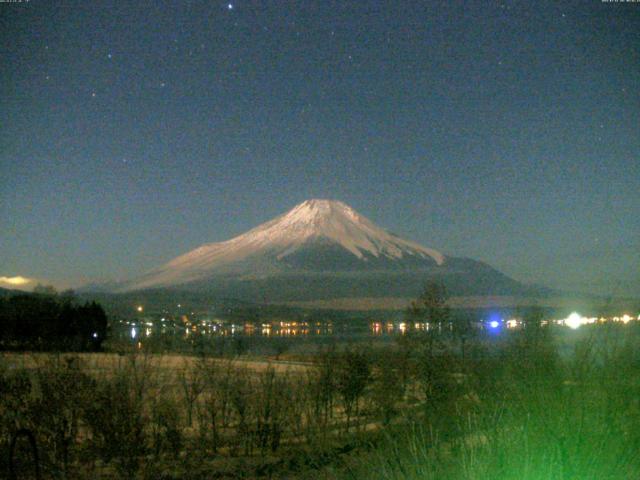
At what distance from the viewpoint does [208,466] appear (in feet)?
34.5

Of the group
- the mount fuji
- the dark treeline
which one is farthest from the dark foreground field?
the mount fuji

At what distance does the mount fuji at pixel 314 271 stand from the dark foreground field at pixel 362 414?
5423 inches

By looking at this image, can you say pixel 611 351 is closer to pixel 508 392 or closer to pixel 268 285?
pixel 508 392

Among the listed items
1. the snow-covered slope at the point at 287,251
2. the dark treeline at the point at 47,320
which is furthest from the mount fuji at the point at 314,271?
the dark treeline at the point at 47,320

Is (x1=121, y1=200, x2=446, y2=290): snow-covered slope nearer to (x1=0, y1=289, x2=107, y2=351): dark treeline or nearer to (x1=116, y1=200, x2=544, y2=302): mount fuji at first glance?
(x1=116, y1=200, x2=544, y2=302): mount fuji

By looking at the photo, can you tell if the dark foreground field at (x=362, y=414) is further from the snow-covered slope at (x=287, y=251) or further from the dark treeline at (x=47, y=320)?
the snow-covered slope at (x=287, y=251)

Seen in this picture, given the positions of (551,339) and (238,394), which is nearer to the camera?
(551,339)

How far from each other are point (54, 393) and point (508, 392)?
21.8 feet

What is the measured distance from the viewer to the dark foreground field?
4680 mm

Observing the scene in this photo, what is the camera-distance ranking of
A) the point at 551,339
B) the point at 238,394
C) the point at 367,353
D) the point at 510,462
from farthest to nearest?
the point at 367,353, the point at 238,394, the point at 551,339, the point at 510,462

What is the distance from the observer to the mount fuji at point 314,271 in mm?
160250

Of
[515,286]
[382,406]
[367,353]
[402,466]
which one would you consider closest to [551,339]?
[402,466]

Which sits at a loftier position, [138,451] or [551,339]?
[551,339]

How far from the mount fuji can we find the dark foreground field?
5423 inches
